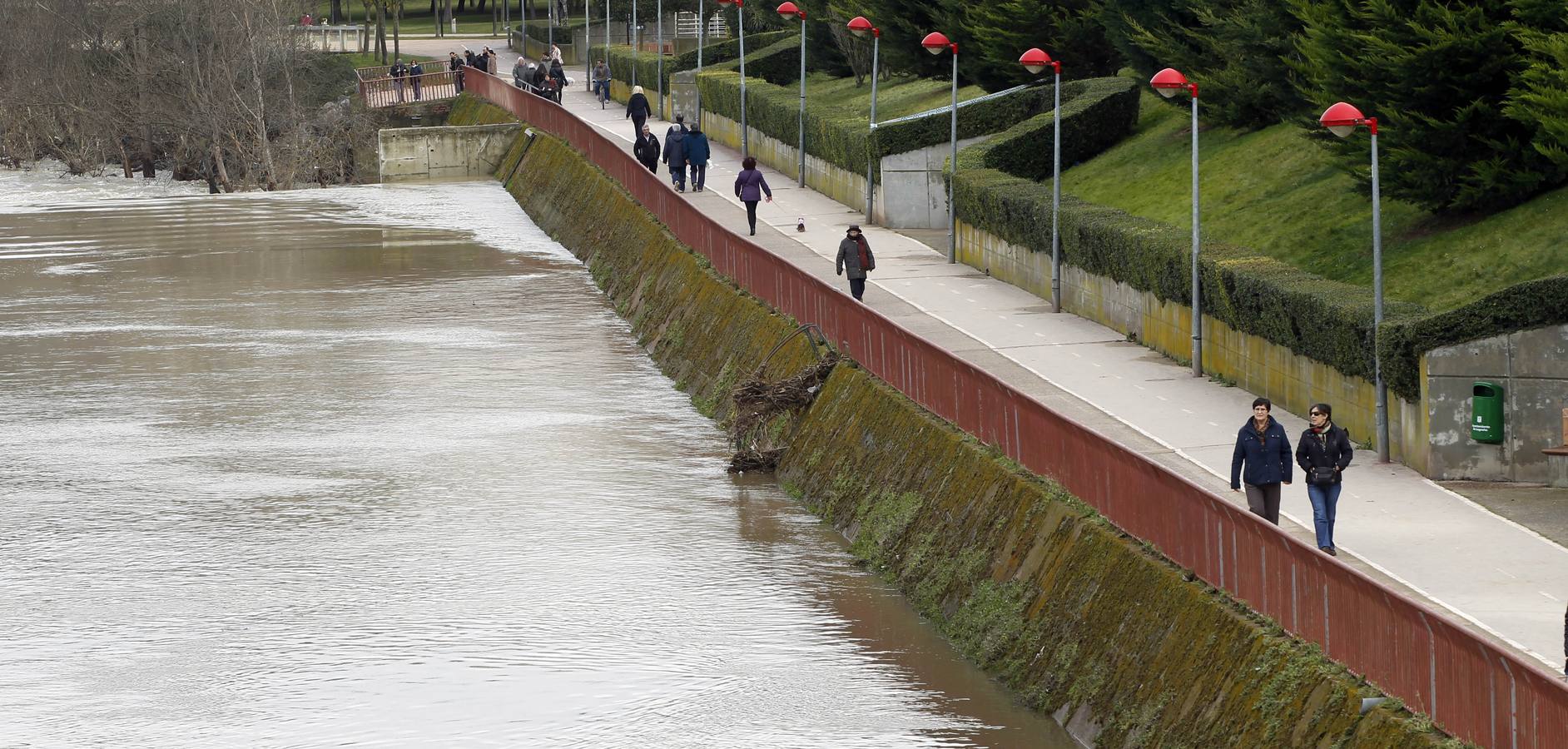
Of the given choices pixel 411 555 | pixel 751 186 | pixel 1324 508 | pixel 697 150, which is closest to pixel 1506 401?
pixel 1324 508

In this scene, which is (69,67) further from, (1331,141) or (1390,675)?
(1390,675)

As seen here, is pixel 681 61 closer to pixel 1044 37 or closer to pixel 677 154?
pixel 677 154

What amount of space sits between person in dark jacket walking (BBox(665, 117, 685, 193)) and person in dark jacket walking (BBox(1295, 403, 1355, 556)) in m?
27.5

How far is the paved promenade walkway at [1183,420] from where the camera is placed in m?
15.8

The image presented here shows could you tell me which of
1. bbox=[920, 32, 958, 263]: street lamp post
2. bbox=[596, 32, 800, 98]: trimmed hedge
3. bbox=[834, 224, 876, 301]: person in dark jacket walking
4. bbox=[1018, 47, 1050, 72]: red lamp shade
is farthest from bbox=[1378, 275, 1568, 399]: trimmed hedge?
bbox=[596, 32, 800, 98]: trimmed hedge

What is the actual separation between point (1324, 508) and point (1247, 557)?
7.56 feet

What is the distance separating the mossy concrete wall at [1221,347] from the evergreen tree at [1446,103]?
9.19ft

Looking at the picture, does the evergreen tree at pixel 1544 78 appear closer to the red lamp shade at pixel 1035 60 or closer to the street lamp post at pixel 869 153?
the red lamp shade at pixel 1035 60

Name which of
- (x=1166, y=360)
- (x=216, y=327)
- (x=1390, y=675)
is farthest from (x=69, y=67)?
(x=1390, y=675)

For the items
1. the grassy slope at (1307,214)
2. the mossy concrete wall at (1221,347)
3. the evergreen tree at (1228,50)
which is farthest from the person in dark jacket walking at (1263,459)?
the evergreen tree at (1228,50)

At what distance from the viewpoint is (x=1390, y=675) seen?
12250 mm

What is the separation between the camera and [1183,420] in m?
22.5

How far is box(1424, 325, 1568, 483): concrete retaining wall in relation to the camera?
19078 millimetres

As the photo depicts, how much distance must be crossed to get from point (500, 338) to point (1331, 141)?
16278 mm
